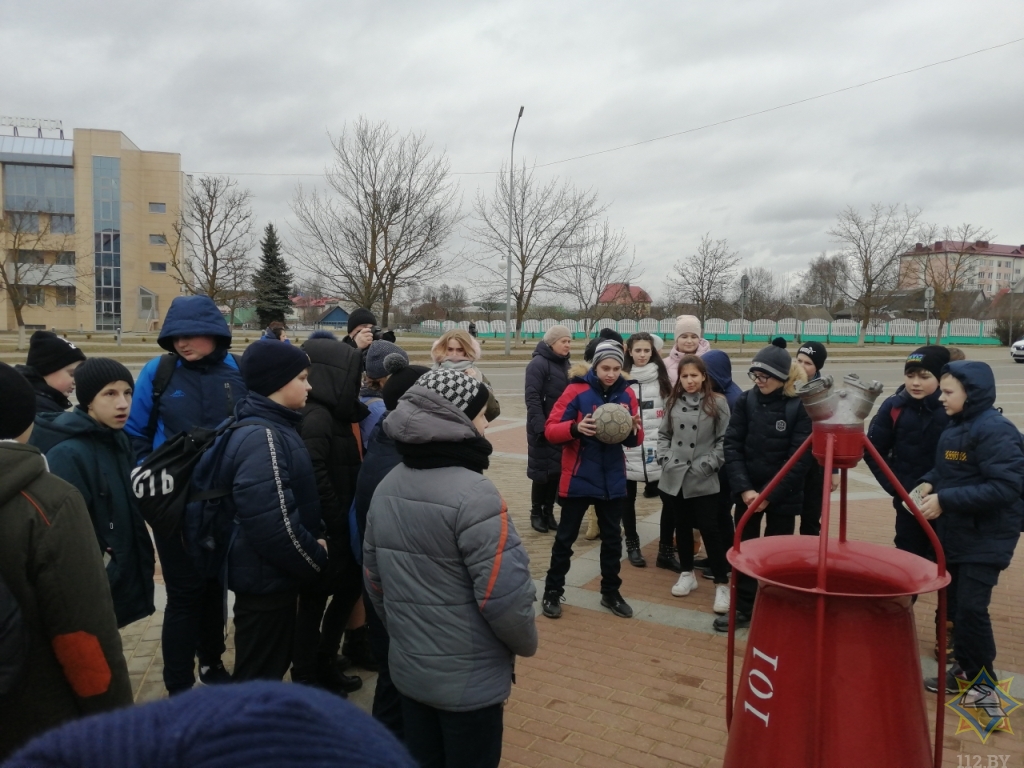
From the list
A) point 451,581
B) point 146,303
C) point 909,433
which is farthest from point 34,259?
point 451,581

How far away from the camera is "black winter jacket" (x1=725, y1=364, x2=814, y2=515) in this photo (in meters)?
4.89

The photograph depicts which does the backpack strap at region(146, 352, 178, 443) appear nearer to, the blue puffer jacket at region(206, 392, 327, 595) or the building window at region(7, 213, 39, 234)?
the blue puffer jacket at region(206, 392, 327, 595)

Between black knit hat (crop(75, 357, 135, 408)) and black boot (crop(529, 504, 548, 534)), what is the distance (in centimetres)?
441

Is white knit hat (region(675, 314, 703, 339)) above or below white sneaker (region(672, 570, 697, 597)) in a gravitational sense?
above

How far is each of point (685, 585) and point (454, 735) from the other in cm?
336

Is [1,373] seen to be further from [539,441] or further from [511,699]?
[539,441]

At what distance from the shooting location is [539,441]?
6938 mm

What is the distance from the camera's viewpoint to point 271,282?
53.4 metres

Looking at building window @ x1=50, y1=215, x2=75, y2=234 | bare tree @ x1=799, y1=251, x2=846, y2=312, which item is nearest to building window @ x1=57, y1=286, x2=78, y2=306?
building window @ x1=50, y1=215, x2=75, y2=234

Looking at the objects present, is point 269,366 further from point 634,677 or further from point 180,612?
point 634,677

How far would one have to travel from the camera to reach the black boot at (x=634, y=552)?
20.9 ft

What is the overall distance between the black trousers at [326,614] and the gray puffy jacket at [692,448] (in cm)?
252

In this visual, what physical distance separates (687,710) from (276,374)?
273 cm

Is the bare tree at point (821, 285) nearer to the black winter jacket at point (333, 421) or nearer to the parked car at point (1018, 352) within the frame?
the parked car at point (1018, 352)
